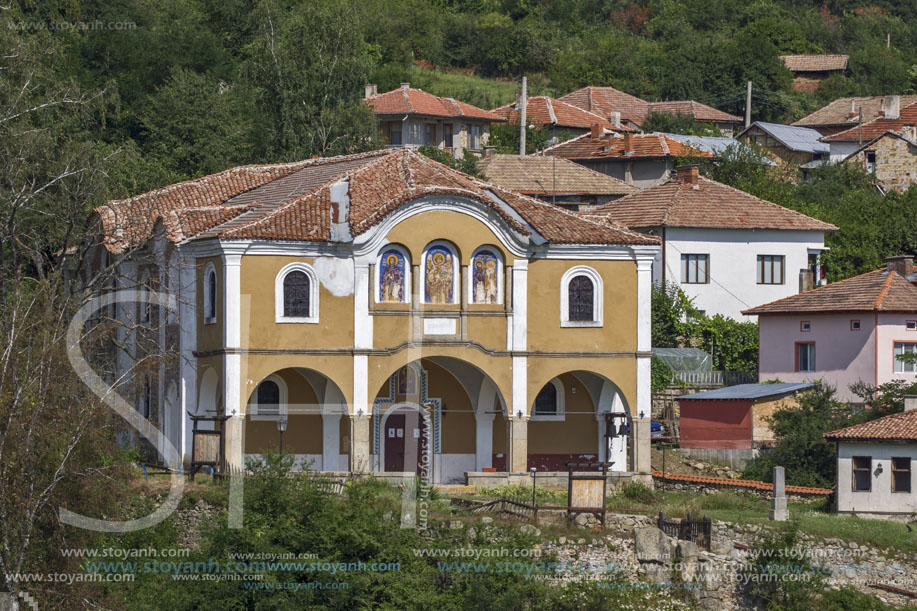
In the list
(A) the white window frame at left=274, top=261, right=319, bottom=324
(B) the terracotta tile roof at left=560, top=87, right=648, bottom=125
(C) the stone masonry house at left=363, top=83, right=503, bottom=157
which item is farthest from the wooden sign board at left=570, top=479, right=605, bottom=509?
(B) the terracotta tile roof at left=560, top=87, right=648, bottom=125

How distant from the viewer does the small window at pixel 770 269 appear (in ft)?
189

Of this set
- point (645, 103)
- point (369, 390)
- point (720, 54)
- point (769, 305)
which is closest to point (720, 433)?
point (769, 305)

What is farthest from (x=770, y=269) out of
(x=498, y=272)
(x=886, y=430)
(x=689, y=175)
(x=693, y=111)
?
(x=693, y=111)

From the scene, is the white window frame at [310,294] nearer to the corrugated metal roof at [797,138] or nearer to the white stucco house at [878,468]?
the white stucco house at [878,468]

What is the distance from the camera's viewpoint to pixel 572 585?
32375 mm

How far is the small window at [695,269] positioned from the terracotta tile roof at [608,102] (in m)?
31.3

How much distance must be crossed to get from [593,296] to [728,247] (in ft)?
57.1

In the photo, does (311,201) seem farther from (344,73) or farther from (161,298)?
(344,73)

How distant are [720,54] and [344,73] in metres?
51.8

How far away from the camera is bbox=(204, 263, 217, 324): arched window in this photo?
1526 inches

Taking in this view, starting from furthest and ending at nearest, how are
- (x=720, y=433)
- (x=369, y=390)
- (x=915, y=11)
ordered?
(x=915, y=11) < (x=720, y=433) < (x=369, y=390)

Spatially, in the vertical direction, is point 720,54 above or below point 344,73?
above

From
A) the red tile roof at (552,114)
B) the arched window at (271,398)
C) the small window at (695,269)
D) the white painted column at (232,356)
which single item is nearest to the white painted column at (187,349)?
the arched window at (271,398)

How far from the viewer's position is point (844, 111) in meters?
94.8
